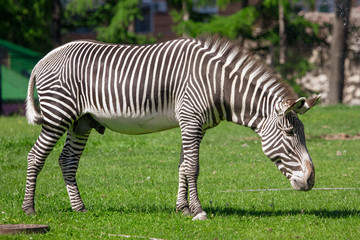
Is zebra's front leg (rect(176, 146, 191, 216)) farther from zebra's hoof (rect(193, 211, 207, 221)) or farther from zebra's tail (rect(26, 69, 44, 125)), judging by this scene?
zebra's tail (rect(26, 69, 44, 125))

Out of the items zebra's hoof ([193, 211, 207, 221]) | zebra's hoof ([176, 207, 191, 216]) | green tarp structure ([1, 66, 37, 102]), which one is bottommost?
green tarp structure ([1, 66, 37, 102])

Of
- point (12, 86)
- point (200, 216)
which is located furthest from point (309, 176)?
point (12, 86)

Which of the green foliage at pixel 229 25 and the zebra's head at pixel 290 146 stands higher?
the zebra's head at pixel 290 146

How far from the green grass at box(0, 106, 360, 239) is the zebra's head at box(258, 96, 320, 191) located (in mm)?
566

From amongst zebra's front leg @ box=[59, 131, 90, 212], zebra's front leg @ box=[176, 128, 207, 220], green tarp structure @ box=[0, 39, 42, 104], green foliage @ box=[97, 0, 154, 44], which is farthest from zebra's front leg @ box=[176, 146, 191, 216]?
green foliage @ box=[97, 0, 154, 44]

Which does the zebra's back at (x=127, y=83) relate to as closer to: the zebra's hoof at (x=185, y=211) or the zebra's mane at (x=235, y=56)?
the zebra's mane at (x=235, y=56)

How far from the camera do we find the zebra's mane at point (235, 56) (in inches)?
266

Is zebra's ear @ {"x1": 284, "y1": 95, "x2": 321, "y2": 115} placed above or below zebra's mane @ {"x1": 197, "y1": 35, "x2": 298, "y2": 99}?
below

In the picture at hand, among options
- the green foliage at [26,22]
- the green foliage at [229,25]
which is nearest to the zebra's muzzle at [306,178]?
the green foliage at [229,25]

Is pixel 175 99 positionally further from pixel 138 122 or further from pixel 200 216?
Result: pixel 200 216

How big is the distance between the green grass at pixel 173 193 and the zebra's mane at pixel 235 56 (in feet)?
5.25

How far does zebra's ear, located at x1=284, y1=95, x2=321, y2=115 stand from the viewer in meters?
6.22

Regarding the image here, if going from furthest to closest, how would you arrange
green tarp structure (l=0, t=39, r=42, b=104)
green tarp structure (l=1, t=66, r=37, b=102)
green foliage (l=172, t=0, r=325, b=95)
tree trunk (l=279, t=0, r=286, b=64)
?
tree trunk (l=279, t=0, r=286, b=64) → green foliage (l=172, t=0, r=325, b=95) → green tarp structure (l=1, t=66, r=37, b=102) → green tarp structure (l=0, t=39, r=42, b=104)

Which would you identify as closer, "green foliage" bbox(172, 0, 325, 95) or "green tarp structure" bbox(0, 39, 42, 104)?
"green tarp structure" bbox(0, 39, 42, 104)
